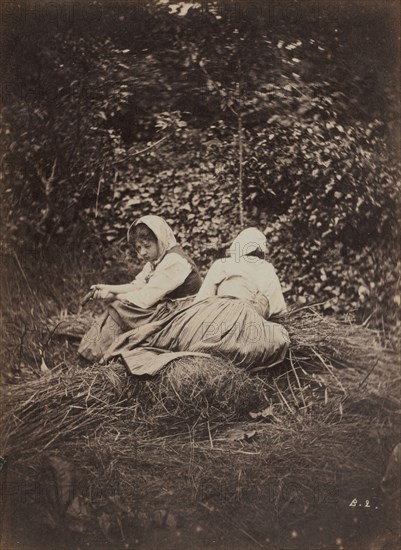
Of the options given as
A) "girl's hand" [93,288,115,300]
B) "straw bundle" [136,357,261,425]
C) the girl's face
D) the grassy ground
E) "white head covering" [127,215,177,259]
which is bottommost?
the grassy ground

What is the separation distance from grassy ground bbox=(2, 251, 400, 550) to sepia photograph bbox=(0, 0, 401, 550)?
0.4 inches

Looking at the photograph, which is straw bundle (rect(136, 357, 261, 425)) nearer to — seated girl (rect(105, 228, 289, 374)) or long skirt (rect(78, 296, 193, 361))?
seated girl (rect(105, 228, 289, 374))

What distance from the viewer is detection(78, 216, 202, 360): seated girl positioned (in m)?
4.72

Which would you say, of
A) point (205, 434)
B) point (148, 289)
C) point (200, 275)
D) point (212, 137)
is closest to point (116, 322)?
point (148, 289)

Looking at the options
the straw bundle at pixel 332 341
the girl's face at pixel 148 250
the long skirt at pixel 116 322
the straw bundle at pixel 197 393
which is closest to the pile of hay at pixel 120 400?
the straw bundle at pixel 197 393

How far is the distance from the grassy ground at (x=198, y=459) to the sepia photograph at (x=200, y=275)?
0.03 feet

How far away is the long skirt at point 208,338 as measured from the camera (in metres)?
4.62

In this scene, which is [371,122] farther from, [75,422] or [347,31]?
[75,422]

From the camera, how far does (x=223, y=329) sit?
4.64 m

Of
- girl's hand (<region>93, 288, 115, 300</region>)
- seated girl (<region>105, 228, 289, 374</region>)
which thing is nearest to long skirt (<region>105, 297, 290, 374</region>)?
seated girl (<region>105, 228, 289, 374</region>)

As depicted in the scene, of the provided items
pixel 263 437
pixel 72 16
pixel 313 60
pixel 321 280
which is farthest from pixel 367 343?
pixel 72 16

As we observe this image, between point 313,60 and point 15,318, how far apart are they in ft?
7.05

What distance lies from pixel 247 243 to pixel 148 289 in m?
0.59

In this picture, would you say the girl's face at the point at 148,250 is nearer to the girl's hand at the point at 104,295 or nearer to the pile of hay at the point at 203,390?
the girl's hand at the point at 104,295
